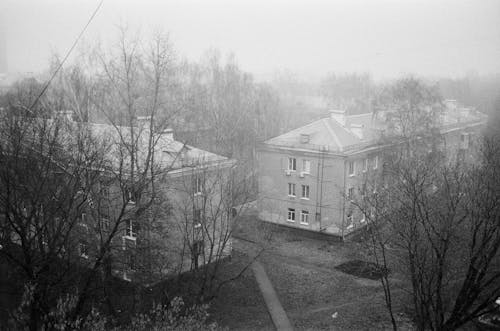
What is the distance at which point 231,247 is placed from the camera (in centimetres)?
803

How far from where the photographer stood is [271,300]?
6.55m

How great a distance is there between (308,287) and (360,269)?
1137 millimetres

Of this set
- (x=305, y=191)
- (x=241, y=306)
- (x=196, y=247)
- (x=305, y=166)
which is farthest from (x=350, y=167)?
(x=196, y=247)

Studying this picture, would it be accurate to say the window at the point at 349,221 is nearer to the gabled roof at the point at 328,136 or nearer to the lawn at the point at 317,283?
the lawn at the point at 317,283

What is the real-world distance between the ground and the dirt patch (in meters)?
0.12

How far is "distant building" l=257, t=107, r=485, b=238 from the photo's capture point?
30.6 feet

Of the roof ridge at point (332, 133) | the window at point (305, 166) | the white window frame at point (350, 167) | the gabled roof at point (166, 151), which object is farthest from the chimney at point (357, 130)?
the gabled roof at point (166, 151)

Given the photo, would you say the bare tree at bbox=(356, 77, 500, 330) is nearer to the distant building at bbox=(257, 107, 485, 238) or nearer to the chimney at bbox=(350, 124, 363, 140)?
the distant building at bbox=(257, 107, 485, 238)

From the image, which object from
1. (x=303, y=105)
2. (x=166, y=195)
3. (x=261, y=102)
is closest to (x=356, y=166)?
(x=166, y=195)

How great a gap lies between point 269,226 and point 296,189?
3.95 feet

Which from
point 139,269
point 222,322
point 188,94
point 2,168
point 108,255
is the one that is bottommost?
point 222,322

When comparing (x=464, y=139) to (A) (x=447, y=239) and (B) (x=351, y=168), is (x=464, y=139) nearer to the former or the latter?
(B) (x=351, y=168)

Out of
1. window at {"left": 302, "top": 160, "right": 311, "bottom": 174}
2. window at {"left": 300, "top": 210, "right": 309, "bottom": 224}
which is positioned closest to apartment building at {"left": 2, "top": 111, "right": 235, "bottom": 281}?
window at {"left": 302, "top": 160, "right": 311, "bottom": 174}

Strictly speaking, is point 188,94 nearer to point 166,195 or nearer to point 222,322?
point 166,195
